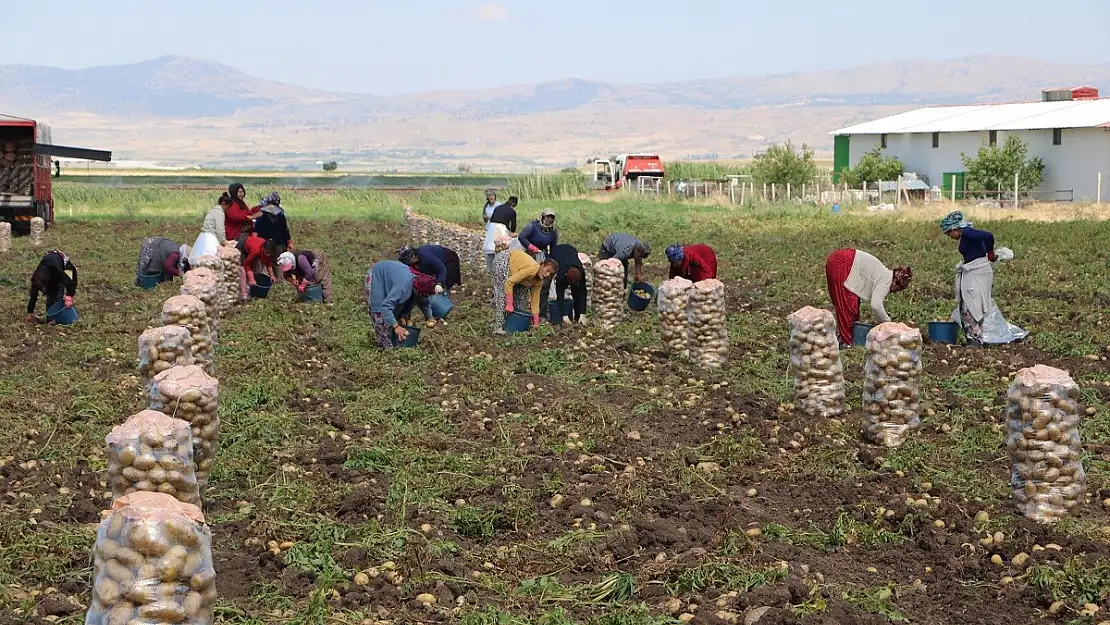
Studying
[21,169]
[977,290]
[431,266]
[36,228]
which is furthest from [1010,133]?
[431,266]

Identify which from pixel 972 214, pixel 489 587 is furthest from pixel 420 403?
pixel 972 214

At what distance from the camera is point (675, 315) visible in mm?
13758

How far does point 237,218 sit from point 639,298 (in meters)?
5.97

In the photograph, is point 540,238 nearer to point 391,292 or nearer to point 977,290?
point 391,292

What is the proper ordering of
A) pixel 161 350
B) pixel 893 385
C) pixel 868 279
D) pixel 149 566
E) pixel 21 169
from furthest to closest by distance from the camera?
pixel 21 169 < pixel 868 279 < pixel 161 350 < pixel 893 385 < pixel 149 566

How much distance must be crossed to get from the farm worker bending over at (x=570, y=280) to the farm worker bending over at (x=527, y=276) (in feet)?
0.67

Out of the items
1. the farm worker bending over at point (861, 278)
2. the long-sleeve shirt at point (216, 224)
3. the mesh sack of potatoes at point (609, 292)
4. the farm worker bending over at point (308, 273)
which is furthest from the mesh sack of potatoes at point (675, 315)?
the long-sleeve shirt at point (216, 224)

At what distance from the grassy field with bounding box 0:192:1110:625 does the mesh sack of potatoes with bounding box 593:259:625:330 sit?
436mm

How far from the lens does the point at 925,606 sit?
6832mm

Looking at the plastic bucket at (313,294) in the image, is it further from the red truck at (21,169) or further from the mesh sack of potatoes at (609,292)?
the red truck at (21,169)

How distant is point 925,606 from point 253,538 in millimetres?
3688

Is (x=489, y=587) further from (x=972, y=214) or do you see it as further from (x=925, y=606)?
(x=972, y=214)

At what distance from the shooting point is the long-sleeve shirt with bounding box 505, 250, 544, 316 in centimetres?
1504

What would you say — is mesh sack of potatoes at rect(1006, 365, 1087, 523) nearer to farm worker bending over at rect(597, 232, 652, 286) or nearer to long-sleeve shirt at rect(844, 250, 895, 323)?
long-sleeve shirt at rect(844, 250, 895, 323)
